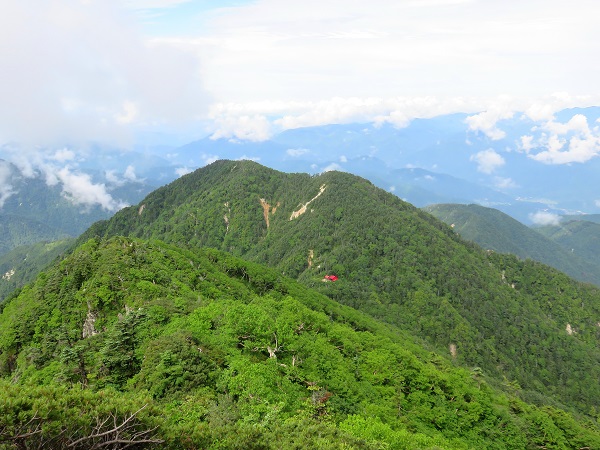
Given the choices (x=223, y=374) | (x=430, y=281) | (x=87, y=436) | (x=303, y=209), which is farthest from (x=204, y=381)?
(x=303, y=209)

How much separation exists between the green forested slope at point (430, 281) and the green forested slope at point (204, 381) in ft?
192

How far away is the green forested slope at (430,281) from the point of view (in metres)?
126

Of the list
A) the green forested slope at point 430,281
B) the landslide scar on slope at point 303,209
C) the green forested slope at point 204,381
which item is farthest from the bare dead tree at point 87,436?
the landslide scar on slope at point 303,209

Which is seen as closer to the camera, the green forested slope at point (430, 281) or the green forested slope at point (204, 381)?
the green forested slope at point (204, 381)

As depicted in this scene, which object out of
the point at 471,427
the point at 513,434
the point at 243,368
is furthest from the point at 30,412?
the point at 513,434

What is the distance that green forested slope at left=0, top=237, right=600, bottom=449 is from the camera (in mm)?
17984

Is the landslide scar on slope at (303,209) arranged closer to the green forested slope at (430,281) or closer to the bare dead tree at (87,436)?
the green forested slope at (430,281)

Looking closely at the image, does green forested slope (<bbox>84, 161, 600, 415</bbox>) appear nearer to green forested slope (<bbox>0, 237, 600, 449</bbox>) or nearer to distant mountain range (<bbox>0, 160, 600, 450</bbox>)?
distant mountain range (<bbox>0, 160, 600, 450</bbox>)

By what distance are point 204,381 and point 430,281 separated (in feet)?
424

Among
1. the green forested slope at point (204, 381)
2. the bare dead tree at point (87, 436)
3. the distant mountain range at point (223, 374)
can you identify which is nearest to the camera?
the bare dead tree at point (87, 436)

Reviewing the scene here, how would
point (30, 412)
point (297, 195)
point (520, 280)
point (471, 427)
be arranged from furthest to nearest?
point (297, 195)
point (520, 280)
point (471, 427)
point (30, 412)

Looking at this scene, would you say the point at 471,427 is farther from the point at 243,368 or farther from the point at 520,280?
the point at 520,280

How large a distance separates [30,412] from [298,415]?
53.0 ft

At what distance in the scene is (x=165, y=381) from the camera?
2733cm
